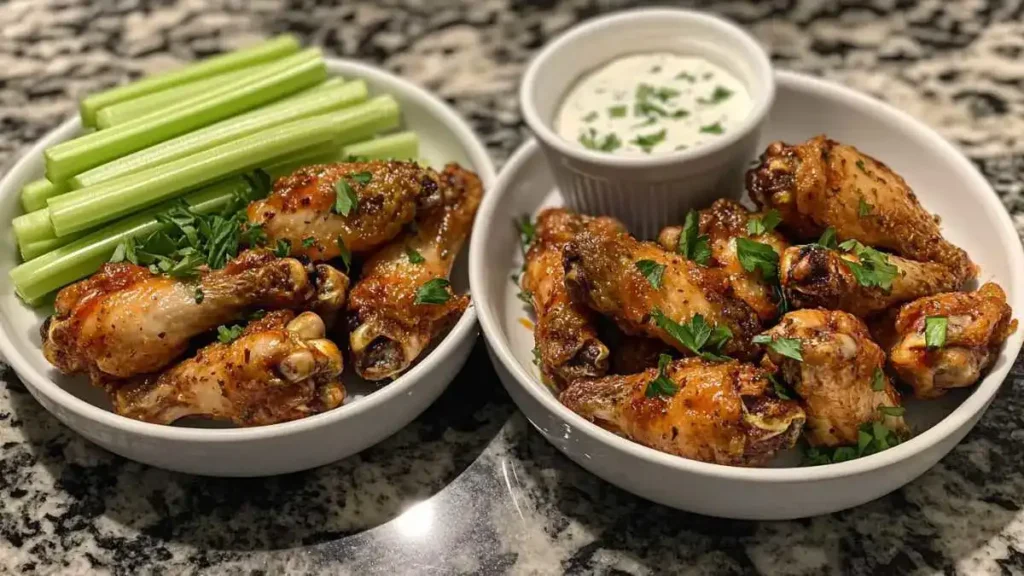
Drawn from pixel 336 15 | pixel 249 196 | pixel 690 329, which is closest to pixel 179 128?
pixel 249 196

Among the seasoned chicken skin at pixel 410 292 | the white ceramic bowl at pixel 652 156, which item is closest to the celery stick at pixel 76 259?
the seasoned chicken skin at pixel 410 292

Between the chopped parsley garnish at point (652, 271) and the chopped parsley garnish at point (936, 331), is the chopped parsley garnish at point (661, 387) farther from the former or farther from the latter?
the chopped parsley garnish at point (936, 331)

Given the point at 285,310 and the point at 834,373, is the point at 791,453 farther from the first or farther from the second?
the point at 285,310

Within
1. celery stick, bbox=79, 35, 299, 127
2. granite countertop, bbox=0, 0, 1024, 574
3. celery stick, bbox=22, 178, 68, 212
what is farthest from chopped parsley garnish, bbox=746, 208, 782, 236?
celery stick, bbox=22, 178, 68, 212

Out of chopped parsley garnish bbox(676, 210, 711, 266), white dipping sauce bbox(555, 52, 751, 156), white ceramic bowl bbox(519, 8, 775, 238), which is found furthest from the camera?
white dipping sauce bbox(555, 52, 751, 156)

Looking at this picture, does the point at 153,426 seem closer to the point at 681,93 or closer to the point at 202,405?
the point at 202,405

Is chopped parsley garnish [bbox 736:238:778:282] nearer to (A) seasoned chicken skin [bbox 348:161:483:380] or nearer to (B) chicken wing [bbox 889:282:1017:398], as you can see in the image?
(B) chicken wing [bbox 889:282:1017:398]

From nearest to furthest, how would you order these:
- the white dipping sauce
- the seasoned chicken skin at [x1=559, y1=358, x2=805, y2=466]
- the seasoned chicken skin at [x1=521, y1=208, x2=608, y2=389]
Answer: the seasoned chicken skin at [x1=559, y1=358, x2=805, y2=466] < the seasoned chicken skin at [x1=521, y1=208, x2=608, y2=389] < the white dipping sauce
